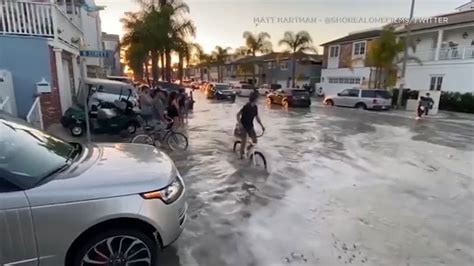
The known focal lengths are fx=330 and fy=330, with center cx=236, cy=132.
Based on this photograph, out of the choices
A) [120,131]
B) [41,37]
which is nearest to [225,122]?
[120,131]

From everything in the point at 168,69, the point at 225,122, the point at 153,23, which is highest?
the point at 153,23

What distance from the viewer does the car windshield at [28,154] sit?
9.07 ft

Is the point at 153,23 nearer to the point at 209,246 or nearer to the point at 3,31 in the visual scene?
the point at 3,31

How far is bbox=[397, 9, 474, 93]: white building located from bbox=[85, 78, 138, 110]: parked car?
22843 millimetres

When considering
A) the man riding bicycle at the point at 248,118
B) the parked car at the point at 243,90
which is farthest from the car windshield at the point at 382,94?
the man riding bicycle at the point at 248,118

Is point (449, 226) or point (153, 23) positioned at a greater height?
point (153, 23)

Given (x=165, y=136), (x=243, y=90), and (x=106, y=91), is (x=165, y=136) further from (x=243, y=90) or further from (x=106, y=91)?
(x=243, y=90)

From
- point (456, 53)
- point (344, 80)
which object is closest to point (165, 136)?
point (456, 53)

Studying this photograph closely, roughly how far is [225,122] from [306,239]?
10.9 metres

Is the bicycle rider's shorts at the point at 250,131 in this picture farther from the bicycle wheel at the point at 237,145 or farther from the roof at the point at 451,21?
the roof at the point at 451,21

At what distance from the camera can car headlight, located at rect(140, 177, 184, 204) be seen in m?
3.05

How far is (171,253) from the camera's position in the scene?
3.76 metres

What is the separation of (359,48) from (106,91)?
93.8ft

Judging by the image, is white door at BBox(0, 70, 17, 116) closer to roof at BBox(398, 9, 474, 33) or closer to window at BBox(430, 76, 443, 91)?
window at BBox(430, 76, 443, 91)
